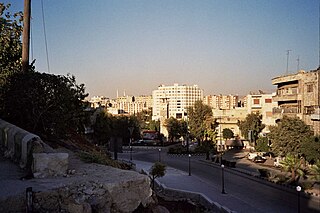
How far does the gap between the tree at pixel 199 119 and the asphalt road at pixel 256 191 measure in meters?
6.52

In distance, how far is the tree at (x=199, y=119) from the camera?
47.9 meters

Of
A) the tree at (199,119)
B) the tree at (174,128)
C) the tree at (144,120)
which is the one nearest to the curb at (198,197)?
the tree at (199,119)

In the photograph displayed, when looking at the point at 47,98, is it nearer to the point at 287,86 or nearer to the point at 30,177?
the point at 30,177

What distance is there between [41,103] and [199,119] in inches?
1485

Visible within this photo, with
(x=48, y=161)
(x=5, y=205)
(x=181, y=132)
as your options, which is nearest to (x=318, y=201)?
(x=5, y=205)

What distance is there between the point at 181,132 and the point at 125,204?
4992cm

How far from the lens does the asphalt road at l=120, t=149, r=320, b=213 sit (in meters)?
4.76

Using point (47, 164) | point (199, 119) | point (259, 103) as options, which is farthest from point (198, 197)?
point (259, 103)

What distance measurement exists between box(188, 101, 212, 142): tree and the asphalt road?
652 centimetres

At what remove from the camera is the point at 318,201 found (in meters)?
3.94

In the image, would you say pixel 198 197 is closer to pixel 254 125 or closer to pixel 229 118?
pixel 254 125

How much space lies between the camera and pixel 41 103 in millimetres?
11516

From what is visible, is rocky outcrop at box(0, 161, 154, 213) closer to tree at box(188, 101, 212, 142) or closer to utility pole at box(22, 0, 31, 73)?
utility pole at box(22, 0, 31, 73)

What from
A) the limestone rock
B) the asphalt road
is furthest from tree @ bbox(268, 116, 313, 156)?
the limestone rock
